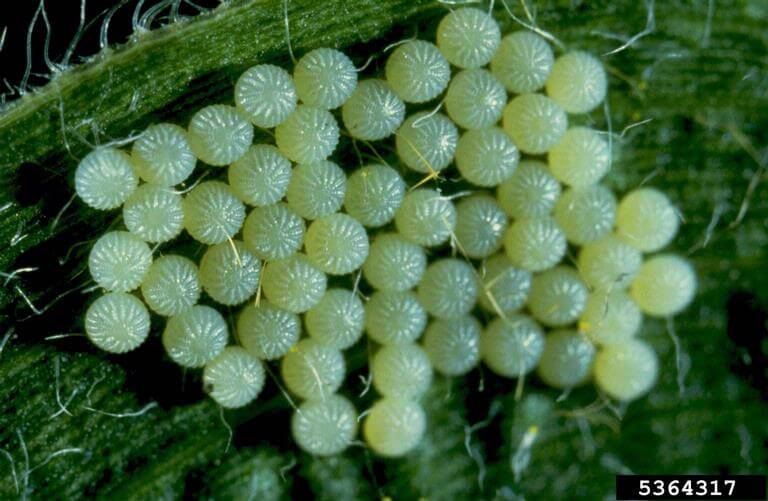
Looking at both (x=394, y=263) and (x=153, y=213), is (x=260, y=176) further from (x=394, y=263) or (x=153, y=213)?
(x=394, y=263)

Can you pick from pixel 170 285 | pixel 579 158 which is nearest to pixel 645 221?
pixel 579 158

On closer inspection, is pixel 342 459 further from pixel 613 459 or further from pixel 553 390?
pixel 613 459

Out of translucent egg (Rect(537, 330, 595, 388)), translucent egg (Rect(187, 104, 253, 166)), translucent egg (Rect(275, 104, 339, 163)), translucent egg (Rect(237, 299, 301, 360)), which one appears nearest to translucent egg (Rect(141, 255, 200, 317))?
translucent egg (Rect(237, 299, 301, 360))

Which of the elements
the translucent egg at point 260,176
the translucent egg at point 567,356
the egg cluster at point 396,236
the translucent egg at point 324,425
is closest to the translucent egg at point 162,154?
the egg cluster at point 396,236

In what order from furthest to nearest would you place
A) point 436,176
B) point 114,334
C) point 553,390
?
point 553,390 < point 436,176 < point 114,334

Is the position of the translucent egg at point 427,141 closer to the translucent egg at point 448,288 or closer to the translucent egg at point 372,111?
the translucent egg at point 372,111

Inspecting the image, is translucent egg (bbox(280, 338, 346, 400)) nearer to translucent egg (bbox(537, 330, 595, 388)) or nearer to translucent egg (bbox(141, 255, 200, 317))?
translucent egg (bbox(141, 255, 200, 317))

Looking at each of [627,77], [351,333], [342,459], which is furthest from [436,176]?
[342,459]
